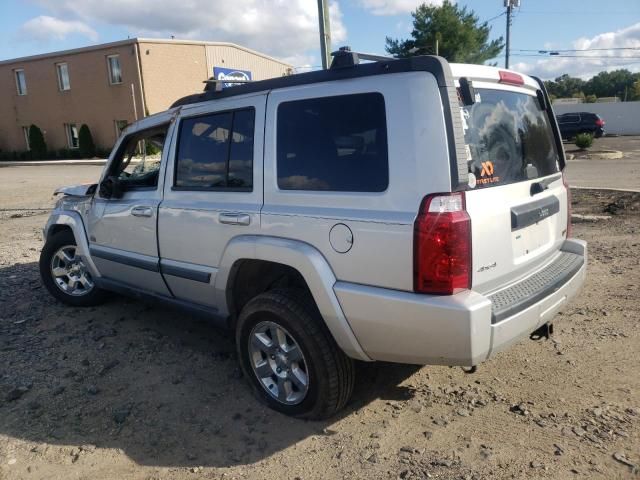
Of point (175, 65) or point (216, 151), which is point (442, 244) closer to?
point (216, 151)

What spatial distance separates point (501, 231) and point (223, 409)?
206cm

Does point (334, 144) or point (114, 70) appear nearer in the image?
point (334, 144)

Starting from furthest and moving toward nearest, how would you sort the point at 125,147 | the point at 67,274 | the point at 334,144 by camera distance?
the point at 67,274
the point at 125,147
the point at 334,144

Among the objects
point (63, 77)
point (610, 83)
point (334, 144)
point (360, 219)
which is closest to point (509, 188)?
point (360, 219)

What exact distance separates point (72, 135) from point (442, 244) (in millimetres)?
36879

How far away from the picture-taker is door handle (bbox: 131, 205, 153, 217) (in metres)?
4.11

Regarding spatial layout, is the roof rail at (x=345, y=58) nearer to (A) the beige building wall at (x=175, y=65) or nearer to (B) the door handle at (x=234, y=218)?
(B) the door handle at (x=234, y=218)

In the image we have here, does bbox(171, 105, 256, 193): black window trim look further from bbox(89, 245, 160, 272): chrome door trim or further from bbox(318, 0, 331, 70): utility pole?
bbox(318, 0, 331, 70): utility pole

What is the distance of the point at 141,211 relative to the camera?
13.7 ft

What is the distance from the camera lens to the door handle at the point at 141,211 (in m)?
4.11

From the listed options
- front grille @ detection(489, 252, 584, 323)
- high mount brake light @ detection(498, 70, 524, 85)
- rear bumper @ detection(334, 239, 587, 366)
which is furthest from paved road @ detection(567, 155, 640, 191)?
rear bumper @ detection(334, 239, 587, 366)

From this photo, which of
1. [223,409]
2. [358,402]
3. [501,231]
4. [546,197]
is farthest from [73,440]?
[546,197]

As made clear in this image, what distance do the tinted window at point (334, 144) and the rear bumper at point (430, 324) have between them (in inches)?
23.0

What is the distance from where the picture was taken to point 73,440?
317cm
